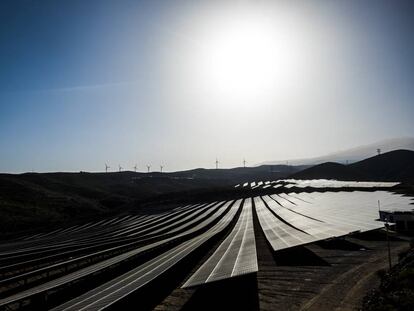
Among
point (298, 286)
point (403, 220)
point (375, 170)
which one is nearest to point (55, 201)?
point (403, 220)

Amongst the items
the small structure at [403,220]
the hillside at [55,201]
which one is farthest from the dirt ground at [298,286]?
the hillside at [55,201]

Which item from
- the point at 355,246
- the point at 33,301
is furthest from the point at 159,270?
the point at 355,246

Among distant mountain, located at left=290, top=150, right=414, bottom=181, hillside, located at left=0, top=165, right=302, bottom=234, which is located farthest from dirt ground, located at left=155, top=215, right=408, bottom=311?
distant mountain, located at left=290, top=150, right=414, bottom=181

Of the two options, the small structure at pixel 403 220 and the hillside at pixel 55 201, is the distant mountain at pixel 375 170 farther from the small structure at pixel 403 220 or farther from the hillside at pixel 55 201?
the small structure at pixel 403 220

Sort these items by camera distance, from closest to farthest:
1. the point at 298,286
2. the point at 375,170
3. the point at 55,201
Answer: the point at 298,286 → the point at 55,201 → the point at 375,170

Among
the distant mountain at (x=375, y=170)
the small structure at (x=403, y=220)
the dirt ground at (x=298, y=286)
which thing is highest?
the distant mountain at (x=375, y=170)

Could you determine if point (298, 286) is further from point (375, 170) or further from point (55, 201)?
point (375, 170)

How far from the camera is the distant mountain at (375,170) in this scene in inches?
5022

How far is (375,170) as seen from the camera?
140 metres

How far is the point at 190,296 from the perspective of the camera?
16.0 meters

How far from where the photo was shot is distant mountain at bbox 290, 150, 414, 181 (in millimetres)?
127562

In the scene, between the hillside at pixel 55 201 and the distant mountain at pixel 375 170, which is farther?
the distant mountain at pixel 375 170

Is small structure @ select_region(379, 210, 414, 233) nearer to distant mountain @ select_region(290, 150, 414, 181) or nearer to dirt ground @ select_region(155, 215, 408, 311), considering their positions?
dirt ground @ select_region(155, 215, 408, 311)

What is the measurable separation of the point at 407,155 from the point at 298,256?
467ft
